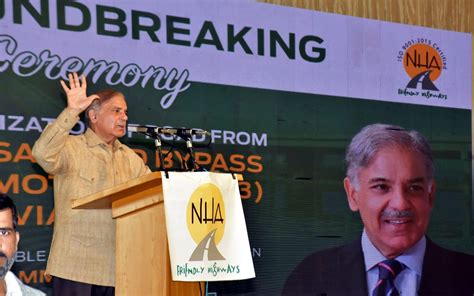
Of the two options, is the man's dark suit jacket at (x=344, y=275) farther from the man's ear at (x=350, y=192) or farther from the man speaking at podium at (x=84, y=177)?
the man speaking at podium at (x=84, y=177)

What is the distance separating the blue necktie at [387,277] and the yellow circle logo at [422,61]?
1.54 m

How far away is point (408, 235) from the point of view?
215 inches

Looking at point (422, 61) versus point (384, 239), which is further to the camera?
point (422, 61)

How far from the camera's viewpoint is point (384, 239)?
5.41 metres

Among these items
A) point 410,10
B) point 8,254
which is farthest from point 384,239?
point 8,254

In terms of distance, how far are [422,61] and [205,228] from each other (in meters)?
3.17

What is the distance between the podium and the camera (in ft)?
11.5

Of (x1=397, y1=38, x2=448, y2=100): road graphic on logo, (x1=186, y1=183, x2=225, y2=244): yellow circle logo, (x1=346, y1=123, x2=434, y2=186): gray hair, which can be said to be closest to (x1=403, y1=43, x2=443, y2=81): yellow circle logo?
(x1=397, y1=38, x2=448, y2=100): road graphic on logo

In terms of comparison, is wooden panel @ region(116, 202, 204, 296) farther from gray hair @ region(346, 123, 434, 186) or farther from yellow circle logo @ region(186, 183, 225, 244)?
gray hair @ region(346, 123, 434, 186)

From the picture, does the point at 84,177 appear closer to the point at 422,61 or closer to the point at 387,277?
the point at 387,277

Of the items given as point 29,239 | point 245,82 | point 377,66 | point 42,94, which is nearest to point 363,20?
point 377,66

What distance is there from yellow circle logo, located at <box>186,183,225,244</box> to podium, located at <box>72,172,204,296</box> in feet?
0.50

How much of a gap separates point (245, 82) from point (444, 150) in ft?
5.94

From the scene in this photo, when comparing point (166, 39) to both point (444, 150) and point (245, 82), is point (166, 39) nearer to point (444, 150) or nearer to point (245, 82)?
point (245, 82)
